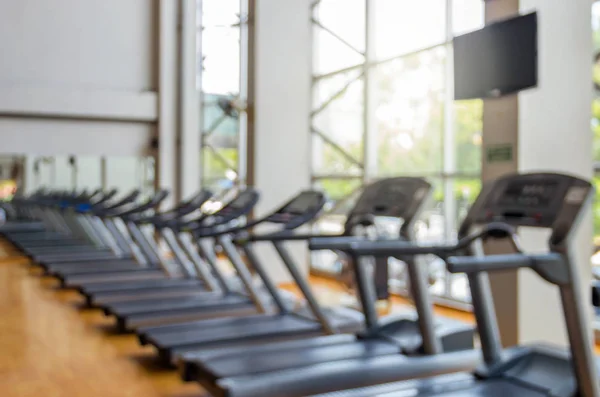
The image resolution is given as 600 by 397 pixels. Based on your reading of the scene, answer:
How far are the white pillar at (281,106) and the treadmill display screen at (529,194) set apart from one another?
15.1 ft

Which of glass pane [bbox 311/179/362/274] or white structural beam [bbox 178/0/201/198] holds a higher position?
white structural beam [bbox 178/0/201/198]

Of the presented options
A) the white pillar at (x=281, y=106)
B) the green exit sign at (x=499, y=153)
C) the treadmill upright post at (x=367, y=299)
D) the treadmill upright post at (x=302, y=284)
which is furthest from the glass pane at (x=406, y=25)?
the treadmill upright post at (x=367, y=299)

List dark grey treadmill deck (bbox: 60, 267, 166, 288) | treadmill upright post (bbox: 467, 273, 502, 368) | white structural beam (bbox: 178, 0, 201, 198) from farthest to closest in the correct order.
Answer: white structural beam (bbox: 178, 0, 201, 198)
dark grey treadmill deck (bbox: 60, 267, 166, 288)
treadmill upright post (bbox: 467, 273, 502, 368)

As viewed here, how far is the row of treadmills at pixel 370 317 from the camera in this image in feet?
9.24

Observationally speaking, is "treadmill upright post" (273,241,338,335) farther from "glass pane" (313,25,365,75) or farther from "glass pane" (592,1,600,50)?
"glass pane" (313,25,365,75)

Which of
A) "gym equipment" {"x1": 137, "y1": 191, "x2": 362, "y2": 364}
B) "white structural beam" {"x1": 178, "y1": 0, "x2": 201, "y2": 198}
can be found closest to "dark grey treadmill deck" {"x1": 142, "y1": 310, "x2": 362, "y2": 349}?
"gym equipment" {"x1": 137, "y1": 191, "x2": 362, "y2": 364}

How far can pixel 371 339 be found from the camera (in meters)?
4.07

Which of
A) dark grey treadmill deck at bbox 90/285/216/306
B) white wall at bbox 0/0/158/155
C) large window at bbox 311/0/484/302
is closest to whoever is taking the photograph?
dark grey treadmill deck at bbox 90/285/216/306

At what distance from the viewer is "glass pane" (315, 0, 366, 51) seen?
295 inches

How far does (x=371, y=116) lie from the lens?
23.7 ft

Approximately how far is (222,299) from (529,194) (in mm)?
3222

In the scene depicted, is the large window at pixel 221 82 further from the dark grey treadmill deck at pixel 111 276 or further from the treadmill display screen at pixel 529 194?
the treadmill display screen at pixel 529 194

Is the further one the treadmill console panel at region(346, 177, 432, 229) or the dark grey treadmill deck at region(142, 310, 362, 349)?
the dark grey treadmill deck at region(142, 310, 362, 349)

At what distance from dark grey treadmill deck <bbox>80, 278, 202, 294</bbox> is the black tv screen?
3143mm
